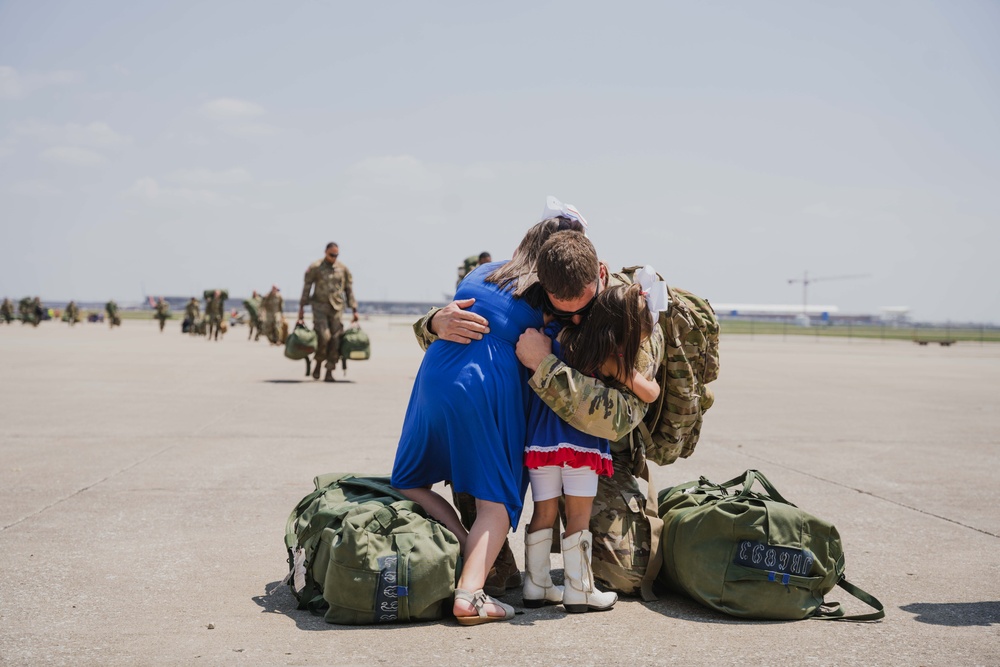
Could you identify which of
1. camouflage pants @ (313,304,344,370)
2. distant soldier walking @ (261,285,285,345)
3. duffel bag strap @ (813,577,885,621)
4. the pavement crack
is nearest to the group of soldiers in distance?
distant soldier walking @ (261,285,285,345)

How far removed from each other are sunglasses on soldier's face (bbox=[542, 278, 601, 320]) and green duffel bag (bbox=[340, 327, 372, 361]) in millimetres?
12794

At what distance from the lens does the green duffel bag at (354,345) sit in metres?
16.7

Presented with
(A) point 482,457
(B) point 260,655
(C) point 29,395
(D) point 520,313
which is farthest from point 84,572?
(C) point 29,395

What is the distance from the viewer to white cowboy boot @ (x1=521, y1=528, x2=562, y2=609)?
4.02 meters

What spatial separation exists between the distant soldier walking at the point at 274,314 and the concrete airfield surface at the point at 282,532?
600 inches

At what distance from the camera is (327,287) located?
16.3 meters

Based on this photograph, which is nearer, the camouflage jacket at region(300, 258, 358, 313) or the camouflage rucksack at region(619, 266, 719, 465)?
the camouflage rucksack at region(619, 266, 719, 465)

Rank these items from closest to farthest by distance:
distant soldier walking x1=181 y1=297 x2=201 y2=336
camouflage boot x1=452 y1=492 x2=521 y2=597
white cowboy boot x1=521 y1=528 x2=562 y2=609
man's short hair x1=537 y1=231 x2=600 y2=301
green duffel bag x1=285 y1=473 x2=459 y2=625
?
green duffel bag x1=285 y1=473 x2=459 y2=625 → man's short hair x1=537 y1=231 x2=600 y2=301 → white cowboy boot x1=521 y1=528 x2=562 y2=609 → camouflage boot x1=452 y1=492 x2=521 y2=597 → distant soldier walking x1=181 y1=297 x2=201 y2=336

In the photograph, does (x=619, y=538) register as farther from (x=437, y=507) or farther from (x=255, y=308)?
(x=255, y=308)

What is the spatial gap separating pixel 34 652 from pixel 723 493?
2.94m

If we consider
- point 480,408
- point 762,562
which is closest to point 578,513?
point 480,408

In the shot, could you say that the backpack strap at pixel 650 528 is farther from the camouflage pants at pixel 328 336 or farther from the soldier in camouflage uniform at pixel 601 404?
the camouflage pants at pixel 328 336

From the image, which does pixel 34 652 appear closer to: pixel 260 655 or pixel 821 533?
pixel 260 655

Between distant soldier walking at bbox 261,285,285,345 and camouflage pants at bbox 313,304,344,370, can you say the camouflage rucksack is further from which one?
distant soldier walking at bbox 261,285,285,345
